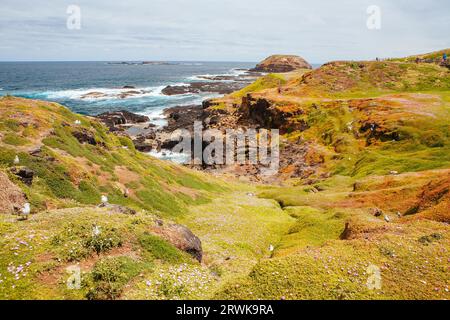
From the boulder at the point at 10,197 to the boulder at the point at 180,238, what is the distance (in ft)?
33.5

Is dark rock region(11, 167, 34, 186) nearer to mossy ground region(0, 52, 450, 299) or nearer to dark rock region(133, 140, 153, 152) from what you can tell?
mossy ground region(0, 52, 450, 299)

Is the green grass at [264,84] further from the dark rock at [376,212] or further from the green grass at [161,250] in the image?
the green grass at [161,250]

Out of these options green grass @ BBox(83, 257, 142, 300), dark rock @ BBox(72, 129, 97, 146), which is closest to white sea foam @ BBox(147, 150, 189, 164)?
dark rock @ BBox(72, 129, 97, 146)

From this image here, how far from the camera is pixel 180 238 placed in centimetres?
1823

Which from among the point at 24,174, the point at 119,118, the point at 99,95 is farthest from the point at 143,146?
the point at 99,95

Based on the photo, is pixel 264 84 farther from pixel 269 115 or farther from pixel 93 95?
pixel 93 95

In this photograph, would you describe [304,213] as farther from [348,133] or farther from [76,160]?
[348,133]

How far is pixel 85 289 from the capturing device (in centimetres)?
1209

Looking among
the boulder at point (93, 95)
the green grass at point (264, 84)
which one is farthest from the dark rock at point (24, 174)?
the boulder at point (93, 95)

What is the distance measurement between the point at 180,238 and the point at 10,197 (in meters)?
12.6

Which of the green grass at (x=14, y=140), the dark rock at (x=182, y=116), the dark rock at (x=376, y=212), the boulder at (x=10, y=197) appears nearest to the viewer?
the boulder at (x=10, y=197)

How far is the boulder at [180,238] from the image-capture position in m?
17.7

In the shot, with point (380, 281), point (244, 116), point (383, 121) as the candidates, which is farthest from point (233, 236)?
point (244, 116)

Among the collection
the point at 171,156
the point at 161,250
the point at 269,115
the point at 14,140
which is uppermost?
the point at 269,115
